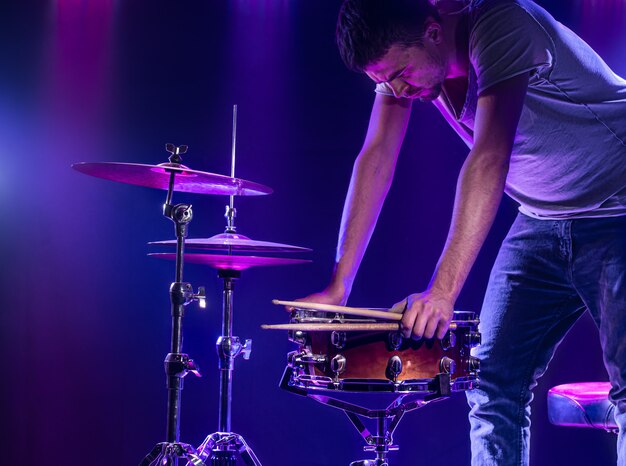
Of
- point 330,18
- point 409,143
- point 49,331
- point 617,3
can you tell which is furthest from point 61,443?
point 617,3

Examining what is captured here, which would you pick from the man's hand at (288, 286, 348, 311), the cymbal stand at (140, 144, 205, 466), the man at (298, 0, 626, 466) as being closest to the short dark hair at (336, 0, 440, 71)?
the man at (298, 0, 626, 466)

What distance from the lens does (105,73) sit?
3.37 metres

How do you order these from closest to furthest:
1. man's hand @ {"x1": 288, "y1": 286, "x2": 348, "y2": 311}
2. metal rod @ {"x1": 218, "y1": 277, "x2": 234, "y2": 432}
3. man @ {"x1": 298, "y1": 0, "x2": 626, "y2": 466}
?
man @ {"x1": 298, "y1": 0, "x2": 626, "y2": 466} → man's hand @ {"x1": 288, "y1": 286, "x2": 348, "y2": 311} → metal rod @ {"x1": 218, "y1": 277, "x2": 234, "y2": 432}

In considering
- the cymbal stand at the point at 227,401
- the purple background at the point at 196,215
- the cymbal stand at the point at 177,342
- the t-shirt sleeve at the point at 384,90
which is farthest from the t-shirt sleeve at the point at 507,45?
the purple background at the point at 196,215

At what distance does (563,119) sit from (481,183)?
357 millimetres

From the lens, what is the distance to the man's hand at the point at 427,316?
1.36m

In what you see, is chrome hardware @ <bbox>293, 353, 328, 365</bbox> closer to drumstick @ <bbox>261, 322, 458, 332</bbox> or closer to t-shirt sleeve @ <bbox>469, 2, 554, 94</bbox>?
drumstick @ <bbox>261, 322, 458, 332</bbox>

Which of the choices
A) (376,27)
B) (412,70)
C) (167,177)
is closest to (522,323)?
(412,70)

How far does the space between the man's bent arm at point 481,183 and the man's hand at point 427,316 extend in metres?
0.02

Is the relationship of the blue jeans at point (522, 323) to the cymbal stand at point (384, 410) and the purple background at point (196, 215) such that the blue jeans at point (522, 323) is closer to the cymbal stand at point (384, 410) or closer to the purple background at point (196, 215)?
the cymbal stand at point (384, 410)

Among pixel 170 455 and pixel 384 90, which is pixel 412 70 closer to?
pixel 384 90

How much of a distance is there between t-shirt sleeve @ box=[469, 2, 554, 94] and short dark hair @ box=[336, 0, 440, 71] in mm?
145

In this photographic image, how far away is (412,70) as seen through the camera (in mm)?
1692

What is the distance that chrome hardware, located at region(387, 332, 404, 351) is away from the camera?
1.50 meters
